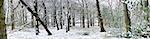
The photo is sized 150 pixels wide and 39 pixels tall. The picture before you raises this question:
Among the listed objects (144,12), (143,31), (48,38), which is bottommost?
(48,38)

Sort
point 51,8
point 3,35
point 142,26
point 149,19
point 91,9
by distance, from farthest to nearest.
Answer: point 91,9
point 51,8
point 142,26
point 149,19
point 3,35

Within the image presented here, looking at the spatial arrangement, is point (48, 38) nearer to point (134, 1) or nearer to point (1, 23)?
point (134, 1)

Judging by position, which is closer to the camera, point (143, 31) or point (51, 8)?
point (143, 31)

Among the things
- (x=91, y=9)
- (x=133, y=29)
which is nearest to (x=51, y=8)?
(x=91, y=9)

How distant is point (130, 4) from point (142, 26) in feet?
2.54

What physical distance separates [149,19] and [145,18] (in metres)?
0.57

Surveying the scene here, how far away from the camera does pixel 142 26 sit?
273 inches

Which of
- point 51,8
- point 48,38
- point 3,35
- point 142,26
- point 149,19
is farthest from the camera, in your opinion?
point 51,8

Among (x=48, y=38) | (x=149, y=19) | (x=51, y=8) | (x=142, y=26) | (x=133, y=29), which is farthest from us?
(x=51, y=8)

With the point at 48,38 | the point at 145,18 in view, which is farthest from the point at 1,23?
the point at 48,38

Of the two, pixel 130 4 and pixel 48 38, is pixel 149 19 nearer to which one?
pixel 130 4

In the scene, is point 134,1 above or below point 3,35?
above

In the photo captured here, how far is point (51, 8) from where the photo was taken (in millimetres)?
45656

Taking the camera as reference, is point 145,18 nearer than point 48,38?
Yes
